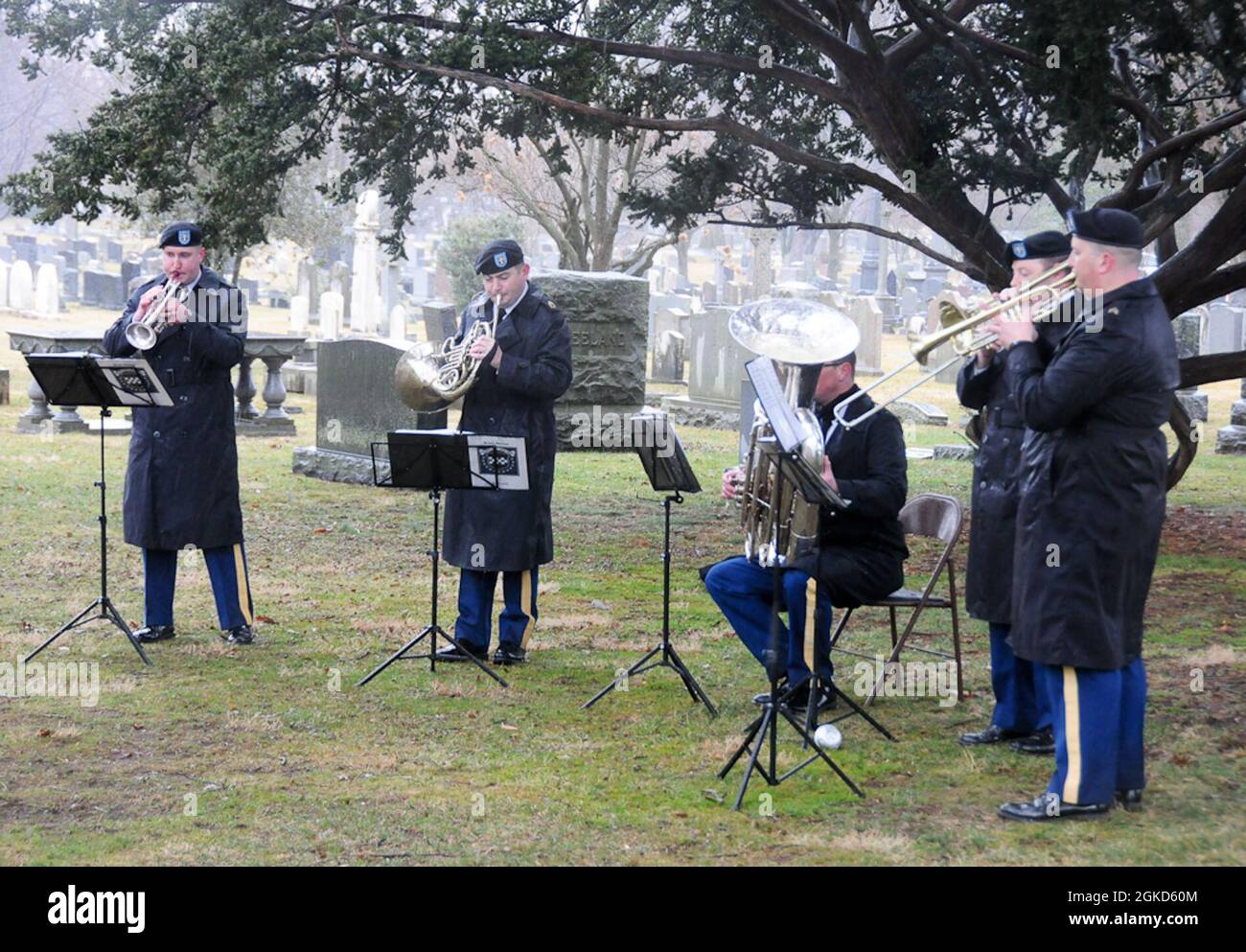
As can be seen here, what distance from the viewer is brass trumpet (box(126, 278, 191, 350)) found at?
8.83 m

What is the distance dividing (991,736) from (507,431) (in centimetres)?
301

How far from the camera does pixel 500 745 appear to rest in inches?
294

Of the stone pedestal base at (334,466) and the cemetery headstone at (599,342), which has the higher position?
the cemetery headstone at (599,342)

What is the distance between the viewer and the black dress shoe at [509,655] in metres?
8.97

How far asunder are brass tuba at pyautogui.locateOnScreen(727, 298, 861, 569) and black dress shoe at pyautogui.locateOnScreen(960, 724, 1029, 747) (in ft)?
4.09

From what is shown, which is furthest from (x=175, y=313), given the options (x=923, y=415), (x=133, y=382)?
(x=923, y=415)

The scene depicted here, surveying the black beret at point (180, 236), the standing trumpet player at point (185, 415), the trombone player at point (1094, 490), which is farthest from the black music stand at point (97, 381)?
the trombone player at point (1094, 490)

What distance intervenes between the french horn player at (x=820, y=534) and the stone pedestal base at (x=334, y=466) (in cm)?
812

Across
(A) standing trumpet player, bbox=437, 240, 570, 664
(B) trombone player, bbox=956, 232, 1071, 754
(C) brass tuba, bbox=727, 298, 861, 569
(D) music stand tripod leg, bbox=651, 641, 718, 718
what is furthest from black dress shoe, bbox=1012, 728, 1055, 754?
(A) standing trumpet player, bbox=437, 240, 570, 664

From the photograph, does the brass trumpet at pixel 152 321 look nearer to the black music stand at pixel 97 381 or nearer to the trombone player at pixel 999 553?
the black music stand at pixel 97 381

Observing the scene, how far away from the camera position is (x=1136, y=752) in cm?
655

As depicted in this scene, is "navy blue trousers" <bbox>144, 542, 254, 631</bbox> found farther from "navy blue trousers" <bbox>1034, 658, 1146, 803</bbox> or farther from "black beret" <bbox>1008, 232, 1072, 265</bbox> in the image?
"navy blue trousers" <bbox>1034, 658, 1146, 803</bbox>

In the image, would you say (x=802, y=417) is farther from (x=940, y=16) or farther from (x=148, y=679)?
(x=940, y=16)

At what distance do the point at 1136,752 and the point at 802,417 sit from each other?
1.94 meters
